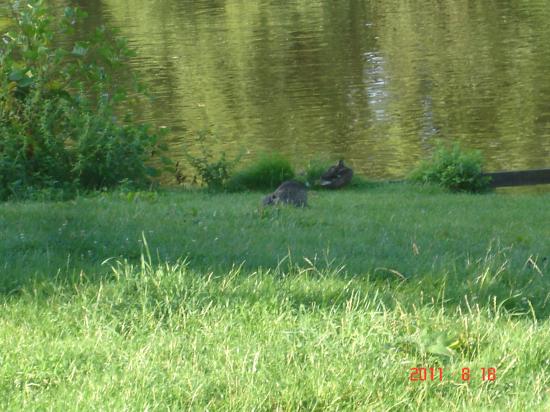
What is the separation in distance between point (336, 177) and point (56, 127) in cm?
412

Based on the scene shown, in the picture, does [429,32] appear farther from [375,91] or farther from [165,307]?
[165,307]

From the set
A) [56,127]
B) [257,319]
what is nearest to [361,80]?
[56,127]

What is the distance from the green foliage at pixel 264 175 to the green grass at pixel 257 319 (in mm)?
6484

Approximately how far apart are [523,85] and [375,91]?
12.4 feet

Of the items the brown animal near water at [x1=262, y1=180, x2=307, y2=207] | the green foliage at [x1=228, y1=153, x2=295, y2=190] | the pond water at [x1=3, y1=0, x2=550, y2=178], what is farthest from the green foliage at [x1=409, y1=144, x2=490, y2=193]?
the brown animal near water at [x1=262, y1=180, x2=307, y2=207]

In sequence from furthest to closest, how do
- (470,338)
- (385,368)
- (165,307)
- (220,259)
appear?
(220,259), (165,307), (470,338), (385,368)

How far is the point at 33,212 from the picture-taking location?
823 cm

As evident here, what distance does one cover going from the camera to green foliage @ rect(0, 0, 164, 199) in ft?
41.0

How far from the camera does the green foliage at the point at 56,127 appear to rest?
1250 centimetres

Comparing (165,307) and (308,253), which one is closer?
(165,307)

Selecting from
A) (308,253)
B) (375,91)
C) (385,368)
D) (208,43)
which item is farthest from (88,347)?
(208,43)
